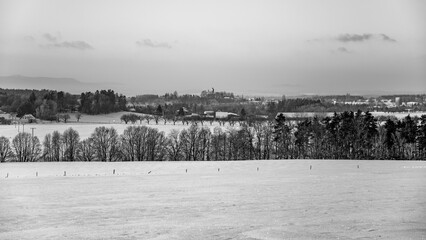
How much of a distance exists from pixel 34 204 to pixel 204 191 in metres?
12.6

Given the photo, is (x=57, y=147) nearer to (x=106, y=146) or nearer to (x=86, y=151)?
(x=86, y=151)

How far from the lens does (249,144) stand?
337ft

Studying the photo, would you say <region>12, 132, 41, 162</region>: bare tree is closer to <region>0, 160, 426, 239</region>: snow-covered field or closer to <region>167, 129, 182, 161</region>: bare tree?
<region>167, 129, 182, 161</region>: bare tree

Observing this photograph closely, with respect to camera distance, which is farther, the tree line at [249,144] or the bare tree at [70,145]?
the bare tree at [70,145]

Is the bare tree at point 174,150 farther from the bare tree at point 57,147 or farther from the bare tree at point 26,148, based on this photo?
the bare tree at point 26,148

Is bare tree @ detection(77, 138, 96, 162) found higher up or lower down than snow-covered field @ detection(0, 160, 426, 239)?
lower down

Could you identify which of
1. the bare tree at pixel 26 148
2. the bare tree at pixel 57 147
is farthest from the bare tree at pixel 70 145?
the bare tree at pixel 26 148

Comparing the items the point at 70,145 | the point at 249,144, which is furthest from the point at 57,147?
the point at 249,144

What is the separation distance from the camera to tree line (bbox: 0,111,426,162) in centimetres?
9394

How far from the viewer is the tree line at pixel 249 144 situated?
93938 millimetres

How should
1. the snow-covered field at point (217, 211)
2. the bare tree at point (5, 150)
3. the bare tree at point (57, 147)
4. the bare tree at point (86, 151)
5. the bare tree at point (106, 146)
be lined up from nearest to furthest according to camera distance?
the snow-covered field at point (217, 211) < the bare tree at point (5, 150) < the bare tree at point (86, 151) < the bare tree at point (106, 146) < the bare tree at point (57, 147)

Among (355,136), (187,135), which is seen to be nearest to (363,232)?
(355,136)

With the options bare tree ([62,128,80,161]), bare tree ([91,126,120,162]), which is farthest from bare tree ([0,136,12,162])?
bare tree ([91,126,120,162])

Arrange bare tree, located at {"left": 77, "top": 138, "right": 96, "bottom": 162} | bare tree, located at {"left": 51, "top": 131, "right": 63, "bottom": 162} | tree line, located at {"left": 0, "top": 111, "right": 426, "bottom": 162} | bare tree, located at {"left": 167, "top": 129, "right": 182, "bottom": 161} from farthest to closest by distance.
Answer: bare tree, located at {"left": 51, "top": 131, "right": 63, "bottom": 162} → bare tree, located at {"left": 167, "top": 129, "right": 182, "bottom": 161} → bare tree, located at {"left": 77, "top": 138, "right": 96, "bottom": 162} → tree line, located at {"left": 0, "top": 111, "right": 426, "bottom": 162}
